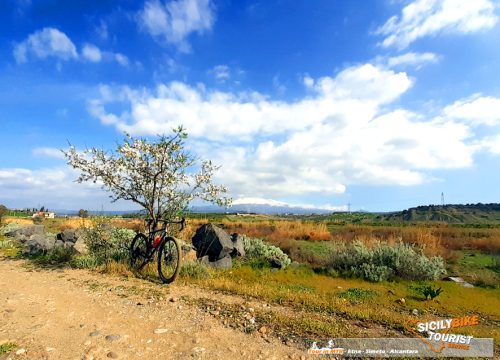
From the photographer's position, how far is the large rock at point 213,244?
46.3ft

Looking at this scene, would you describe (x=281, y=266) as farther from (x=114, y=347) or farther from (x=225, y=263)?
(x=114, y=347)

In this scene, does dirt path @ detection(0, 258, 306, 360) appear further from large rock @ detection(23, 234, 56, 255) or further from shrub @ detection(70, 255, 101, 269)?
large rock @ detection(23, 234, 56, 255)

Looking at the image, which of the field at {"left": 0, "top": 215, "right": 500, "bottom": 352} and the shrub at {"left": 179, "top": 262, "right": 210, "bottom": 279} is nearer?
the field at {"left": 0, "top": 215, "right": 500, "bottom": 352}

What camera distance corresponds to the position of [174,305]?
24.4ft

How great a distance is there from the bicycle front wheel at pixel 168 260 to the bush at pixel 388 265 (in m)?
6.12

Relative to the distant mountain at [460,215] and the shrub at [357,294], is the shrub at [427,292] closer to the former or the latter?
the shrub at [357,294]

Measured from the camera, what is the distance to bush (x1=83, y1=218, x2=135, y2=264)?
41.6 ft

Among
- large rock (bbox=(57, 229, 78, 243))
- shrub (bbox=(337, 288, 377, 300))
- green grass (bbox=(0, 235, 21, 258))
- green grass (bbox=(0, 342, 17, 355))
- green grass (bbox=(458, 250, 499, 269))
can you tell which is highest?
large rock (bbox=(57, 229, 78, 243))

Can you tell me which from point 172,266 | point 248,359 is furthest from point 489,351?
point 172,266

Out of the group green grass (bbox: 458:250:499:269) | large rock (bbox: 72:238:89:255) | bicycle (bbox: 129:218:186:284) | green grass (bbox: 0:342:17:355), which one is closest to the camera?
green grass (bbox: 0:342:17:355)

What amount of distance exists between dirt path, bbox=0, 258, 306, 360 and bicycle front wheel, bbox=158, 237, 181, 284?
0.52 metres

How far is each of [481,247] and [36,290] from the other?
22.8 meters

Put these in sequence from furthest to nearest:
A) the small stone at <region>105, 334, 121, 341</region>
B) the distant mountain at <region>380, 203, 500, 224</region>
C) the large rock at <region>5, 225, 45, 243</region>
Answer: the distant mountain at <region>380, 203, 500, 224</region>, the large rock at <region>5, 225, 45, 243</region>, the small stone at <region>105, 334, 121, 341</region>

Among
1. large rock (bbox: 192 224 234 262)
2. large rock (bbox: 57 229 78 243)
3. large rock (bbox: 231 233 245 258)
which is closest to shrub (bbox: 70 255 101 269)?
large rock (bbox: 192 224 234 262)
